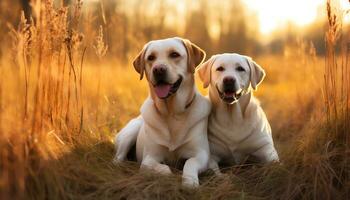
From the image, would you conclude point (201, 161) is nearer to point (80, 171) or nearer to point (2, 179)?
point (80, 171)

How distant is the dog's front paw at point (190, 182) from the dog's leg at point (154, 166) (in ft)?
0.67

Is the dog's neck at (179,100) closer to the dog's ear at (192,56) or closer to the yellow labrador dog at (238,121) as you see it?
the dog's ear at (192,56)

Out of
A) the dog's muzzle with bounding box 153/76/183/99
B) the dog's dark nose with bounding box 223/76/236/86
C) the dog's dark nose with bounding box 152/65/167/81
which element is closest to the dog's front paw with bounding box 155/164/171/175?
the dog's muzzle with bounding box 153/76/183/99

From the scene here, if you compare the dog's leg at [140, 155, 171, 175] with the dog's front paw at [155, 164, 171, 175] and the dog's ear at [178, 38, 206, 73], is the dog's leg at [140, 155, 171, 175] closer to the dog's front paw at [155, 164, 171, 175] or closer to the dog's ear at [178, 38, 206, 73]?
the dog's front paw at [155, 164, 171, 175]

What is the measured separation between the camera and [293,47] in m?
7.96

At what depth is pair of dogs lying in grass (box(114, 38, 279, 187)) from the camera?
441 centimetres

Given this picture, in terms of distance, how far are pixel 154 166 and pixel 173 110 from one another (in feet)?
1.72

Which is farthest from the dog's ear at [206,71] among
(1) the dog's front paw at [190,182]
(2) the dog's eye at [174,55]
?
(1) the dog's front paw at [190,182]

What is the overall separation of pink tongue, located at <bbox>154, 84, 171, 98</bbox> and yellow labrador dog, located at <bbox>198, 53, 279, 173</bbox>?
48 cm

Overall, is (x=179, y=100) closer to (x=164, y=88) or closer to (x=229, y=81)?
(x=164, y=88)

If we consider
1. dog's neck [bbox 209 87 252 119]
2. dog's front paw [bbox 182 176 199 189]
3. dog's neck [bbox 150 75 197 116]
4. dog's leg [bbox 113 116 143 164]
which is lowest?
dog's front paw [bbox 182 176 199 189]

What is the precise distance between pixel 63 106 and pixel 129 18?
35.5ft

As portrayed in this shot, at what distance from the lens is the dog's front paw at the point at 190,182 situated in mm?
3869

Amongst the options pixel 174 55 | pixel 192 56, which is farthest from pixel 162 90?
pixel 192 56
